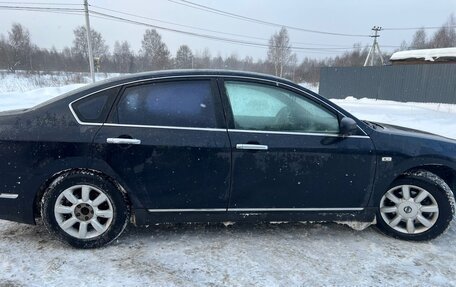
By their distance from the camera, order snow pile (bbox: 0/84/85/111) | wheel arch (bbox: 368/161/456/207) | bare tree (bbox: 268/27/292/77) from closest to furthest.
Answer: wheel arch (bbox: 368/161/456/207), snow pile (bbox: 0/84/85/111), bare tree (bbox: 268/27/292/77)

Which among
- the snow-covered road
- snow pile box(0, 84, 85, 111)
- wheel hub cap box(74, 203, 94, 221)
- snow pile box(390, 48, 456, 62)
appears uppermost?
snow pile box(390, 48, 456, 62)

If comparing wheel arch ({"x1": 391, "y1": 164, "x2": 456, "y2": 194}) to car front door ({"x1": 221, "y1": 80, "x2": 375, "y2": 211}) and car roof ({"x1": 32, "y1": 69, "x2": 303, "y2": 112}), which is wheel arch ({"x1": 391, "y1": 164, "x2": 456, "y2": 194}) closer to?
car front door ({"x1": 221, "y1": 80, "x2": 375, "y2": 211})

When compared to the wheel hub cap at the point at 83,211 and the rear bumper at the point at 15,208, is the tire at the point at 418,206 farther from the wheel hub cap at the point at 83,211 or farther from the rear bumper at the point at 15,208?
the rear bumper at the point at 15,208

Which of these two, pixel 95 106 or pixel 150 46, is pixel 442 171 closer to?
pixel 95 106

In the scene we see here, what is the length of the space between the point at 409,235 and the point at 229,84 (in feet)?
7.42

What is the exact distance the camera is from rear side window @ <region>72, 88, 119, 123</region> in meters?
3.08

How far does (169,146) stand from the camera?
3051 millimetres

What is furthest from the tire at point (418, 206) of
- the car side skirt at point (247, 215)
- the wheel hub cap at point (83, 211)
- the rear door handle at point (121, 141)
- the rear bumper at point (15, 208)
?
the rear bumper at point (15, 208)

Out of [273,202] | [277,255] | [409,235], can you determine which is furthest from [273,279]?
[409,235]

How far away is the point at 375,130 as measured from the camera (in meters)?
3.38

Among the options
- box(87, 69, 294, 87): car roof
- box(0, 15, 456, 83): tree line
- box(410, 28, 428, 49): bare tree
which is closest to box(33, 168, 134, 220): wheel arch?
box(87, 69, 294, 87): car roof

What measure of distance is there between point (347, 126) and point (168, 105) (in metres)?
1.62

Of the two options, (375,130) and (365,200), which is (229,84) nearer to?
(375,130)

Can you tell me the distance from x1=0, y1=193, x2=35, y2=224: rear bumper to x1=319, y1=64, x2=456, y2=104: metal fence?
71.8 ft
